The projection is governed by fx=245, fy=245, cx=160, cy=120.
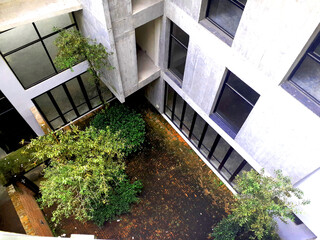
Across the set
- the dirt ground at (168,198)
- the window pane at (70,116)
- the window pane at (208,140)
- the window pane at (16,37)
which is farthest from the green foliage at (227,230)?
the window pane at (16,37)

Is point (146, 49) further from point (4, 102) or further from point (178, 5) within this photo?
point (4, 102)

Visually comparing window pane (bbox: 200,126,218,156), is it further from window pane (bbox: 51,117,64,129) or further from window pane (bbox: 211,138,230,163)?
window pane (bbox: 51,117,64,129)

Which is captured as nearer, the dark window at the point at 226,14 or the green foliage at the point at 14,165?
the dark window at the point at 226,14

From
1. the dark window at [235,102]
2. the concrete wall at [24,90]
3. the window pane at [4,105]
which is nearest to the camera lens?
the dark window at [235,102]

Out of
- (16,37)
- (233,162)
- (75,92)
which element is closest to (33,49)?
(16,37)

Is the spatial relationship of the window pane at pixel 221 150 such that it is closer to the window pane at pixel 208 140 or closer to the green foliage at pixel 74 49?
the window pane at pixel 208 140

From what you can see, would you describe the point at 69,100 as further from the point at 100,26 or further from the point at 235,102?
the point at 235,102

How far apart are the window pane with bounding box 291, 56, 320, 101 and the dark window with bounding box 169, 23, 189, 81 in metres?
4.70

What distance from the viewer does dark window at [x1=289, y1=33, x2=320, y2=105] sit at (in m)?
6.42

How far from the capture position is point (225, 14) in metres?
8.16

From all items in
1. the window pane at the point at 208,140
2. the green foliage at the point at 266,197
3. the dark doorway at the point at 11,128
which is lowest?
the green foliage at the point at 266,197

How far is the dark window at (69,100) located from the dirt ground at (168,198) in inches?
155

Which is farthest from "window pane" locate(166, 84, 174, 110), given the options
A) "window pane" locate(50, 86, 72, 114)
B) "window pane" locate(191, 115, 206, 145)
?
"window pane" locate(50, 86, 72, 114)

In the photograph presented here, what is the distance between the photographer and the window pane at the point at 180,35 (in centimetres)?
1016
